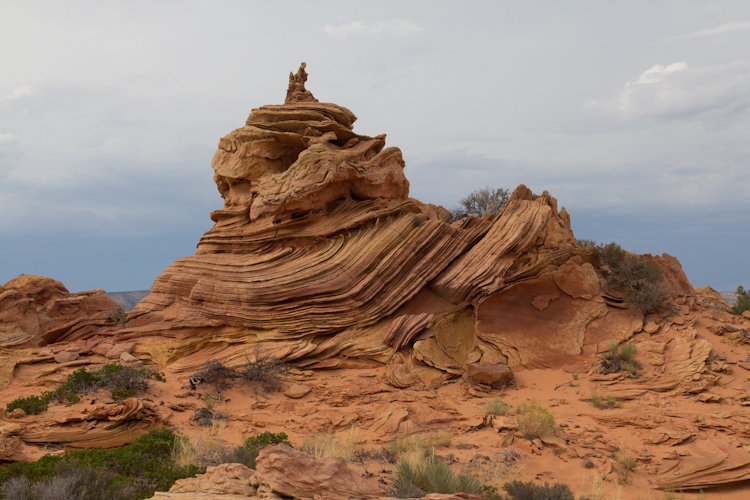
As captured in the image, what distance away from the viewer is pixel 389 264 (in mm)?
14242

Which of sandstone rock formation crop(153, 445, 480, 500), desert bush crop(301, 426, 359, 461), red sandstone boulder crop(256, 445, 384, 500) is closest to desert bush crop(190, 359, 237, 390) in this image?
desert bush crop(301, 426, 359, 461)

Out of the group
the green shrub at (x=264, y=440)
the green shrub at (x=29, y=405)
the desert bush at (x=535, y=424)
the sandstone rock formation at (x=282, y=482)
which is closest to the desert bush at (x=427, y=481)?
the sandstone rock formation at (x=282, y=482)

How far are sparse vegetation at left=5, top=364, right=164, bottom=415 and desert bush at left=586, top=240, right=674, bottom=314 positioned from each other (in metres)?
12.8

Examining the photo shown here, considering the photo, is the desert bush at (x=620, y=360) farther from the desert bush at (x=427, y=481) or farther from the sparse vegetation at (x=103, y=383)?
the sparse vegetation at (x=103, y=383)

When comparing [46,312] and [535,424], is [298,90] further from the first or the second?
[535,424]

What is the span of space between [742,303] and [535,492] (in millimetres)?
15375

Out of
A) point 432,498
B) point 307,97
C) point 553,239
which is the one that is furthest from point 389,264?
point 432,498

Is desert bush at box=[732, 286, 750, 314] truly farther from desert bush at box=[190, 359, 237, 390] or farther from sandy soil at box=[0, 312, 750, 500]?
desert bush at box=[190, 359, 237, 390]

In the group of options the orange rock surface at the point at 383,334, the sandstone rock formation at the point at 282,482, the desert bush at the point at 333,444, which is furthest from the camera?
the orange rock surface at the point at 383,334

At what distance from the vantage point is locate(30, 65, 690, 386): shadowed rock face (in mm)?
13195

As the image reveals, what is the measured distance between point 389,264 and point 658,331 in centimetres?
740

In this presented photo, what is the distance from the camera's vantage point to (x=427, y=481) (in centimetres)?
657

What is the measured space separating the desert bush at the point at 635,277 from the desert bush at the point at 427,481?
919 cm

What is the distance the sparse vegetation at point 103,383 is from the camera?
9.98m
